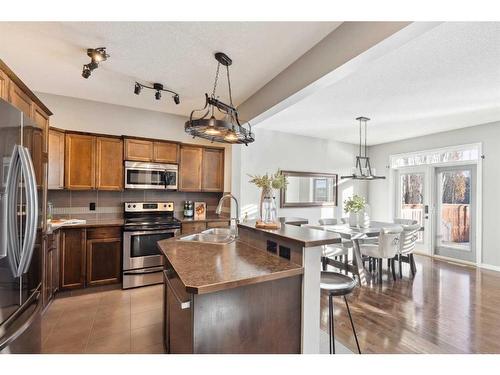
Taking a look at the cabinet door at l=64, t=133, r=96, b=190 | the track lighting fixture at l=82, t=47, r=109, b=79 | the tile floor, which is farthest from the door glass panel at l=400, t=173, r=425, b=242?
the cabinet door at l=64, t=133, r=96, b=190

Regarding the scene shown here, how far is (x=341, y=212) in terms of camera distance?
6.34m

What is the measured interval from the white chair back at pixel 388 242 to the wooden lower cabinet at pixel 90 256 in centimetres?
368

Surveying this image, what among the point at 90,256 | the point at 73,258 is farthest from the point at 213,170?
the point at 73,258

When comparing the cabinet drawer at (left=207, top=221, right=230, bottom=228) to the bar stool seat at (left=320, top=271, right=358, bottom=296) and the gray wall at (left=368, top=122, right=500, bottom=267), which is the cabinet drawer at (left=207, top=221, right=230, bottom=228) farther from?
the gray wall at (left=368, top=122, right=500, bottom=267)

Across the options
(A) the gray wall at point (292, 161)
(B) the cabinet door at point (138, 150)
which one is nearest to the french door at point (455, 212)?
(A) the gray wall at point (292, 161)

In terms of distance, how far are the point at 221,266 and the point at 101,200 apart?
10.8 feet

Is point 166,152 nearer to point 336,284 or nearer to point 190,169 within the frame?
point 190,169

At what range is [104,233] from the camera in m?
3.42

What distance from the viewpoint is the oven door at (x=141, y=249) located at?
348 cm

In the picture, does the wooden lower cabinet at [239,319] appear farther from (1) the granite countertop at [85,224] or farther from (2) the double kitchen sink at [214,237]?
(1) the granite countertop at [85,224]

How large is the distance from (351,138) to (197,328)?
231 inches

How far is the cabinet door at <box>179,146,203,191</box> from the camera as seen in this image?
429 cm

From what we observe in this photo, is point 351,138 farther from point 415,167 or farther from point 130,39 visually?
point 130,39

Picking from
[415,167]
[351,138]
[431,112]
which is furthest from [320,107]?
[415,167]
